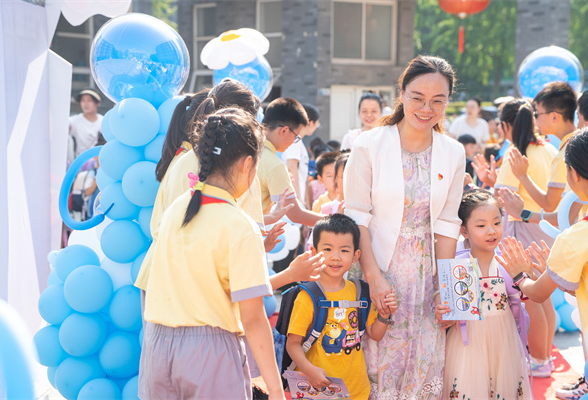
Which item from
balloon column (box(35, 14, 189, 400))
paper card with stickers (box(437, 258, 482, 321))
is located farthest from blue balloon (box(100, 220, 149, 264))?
paper card with stickers (box(437, 258, 482, 321))

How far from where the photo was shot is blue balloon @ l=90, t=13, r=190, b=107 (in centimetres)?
335

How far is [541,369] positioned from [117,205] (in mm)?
2838

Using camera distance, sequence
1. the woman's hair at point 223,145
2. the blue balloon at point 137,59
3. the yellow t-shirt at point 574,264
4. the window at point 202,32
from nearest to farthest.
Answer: the woman's hair at point 223,145
the yellow t-shirt at point 574,264
the blue balloon at point 137,59
the window at point 202,32

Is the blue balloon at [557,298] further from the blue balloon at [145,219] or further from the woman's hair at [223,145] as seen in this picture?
the woman's hair at [223,145]

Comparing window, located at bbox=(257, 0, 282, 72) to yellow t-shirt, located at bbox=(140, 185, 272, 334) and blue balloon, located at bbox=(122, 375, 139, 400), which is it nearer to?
blue balloon, located at bbox=(122, 375, 139, 400)

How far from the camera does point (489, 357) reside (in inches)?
114

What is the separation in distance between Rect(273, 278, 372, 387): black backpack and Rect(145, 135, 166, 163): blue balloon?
103 cm

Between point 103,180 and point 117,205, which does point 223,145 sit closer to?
point 117,205

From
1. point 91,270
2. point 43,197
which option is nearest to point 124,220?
point 91,270

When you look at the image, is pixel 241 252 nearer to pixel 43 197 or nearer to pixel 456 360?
pixel 456 360

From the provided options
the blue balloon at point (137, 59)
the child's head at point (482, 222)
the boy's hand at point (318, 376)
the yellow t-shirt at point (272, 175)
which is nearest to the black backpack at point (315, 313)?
the boy's hand at point (318, 376)

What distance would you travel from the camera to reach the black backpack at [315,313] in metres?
2.79

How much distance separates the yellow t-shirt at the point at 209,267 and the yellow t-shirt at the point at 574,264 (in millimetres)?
1156

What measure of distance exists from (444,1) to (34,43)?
9133 mm
